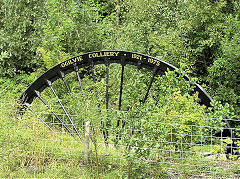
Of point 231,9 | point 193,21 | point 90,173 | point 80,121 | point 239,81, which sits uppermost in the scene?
point 231,9

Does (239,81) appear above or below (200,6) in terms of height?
below

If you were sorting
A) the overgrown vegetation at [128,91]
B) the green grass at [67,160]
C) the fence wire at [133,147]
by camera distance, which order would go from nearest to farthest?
the fence wire at [133,147] → the overgrown vegetation at [128,91] → the green grass at [67,160]

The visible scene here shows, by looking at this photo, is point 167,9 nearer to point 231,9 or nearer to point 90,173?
point 231,9

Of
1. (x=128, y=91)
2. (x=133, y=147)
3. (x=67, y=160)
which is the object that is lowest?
(x=67, y=160)

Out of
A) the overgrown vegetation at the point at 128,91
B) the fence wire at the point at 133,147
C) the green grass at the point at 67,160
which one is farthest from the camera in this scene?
the green grass at the point at 67,160

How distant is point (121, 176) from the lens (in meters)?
3.84

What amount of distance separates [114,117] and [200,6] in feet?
21.5

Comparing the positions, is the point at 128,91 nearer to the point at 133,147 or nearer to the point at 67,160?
the point at 133,147

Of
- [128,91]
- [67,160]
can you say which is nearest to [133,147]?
[128,91]

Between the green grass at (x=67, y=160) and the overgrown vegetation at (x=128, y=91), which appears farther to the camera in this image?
the green grass at (x=67, y=160)

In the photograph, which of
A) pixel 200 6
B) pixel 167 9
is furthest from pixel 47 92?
pixel 200 6

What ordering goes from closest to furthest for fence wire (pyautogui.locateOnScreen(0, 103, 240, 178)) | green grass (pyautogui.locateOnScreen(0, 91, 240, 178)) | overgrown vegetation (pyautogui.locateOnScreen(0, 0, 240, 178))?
fence wire (pyautogui.locateOnScreen(0, 103, 240, 178)), overgrown vegetation (pyautogui.locateOnScreen(0, 0, 240, 178)), green grass (pyautogui.locateOnScreen(0, 91, 240, 178))

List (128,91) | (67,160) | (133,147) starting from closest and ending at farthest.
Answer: (128,91) < (133,147) < (67,160)

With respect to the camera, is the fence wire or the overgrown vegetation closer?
the fence wire
